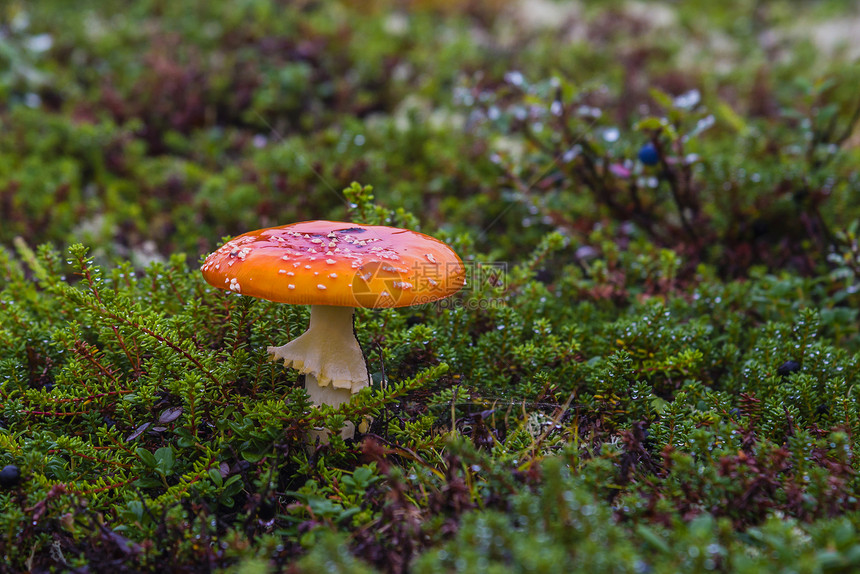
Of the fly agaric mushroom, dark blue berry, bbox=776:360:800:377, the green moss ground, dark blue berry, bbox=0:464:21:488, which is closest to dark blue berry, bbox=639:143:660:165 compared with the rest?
the green moss ground

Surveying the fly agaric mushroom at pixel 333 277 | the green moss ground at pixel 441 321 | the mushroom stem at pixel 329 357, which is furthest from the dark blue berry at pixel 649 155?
the mushroom stem at pixel 329 357

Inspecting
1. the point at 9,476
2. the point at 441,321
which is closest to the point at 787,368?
the point at 441,321

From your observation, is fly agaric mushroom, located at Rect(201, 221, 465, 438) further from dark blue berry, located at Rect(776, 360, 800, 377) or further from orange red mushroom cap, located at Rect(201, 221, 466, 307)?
dark blue berry, located at Rect(776, 360, 800, 377)

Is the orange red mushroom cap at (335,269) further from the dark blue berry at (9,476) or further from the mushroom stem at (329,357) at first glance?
the dark blue berry at (9,476)

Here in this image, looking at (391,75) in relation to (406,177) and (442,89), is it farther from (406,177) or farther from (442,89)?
(406,177)

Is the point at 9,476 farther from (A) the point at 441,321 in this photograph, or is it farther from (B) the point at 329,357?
(A) the point at 441,321

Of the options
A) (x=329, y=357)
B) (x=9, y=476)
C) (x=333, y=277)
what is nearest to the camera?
(x=333, y=277)
